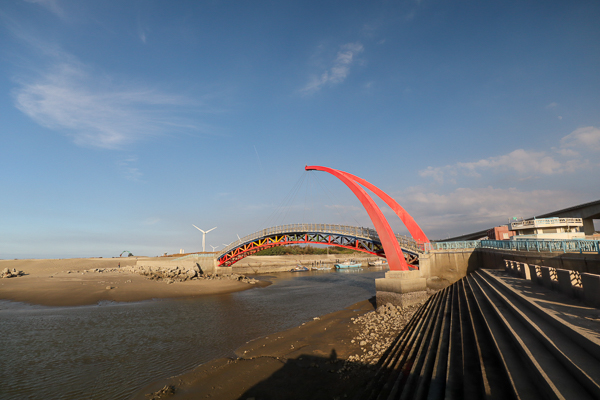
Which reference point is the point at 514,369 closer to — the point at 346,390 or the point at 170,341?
the point at 346,390

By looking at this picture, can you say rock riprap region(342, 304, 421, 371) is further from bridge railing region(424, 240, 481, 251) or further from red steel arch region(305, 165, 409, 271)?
bridge railing region(424, 240, 481, 251)

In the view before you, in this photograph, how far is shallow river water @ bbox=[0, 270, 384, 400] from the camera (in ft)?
34.7

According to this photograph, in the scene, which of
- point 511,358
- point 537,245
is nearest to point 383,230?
point 537,245

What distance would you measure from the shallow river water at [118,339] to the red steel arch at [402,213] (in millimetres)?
10623

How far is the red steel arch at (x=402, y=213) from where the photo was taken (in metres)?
29.8

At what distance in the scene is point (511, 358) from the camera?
19.5 ft

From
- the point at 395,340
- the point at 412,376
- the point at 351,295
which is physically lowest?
the point at 351,295

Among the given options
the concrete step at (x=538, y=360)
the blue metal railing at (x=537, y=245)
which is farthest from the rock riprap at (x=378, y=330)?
the blue metal railing at (x=537, y=245)

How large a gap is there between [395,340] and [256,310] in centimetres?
1489

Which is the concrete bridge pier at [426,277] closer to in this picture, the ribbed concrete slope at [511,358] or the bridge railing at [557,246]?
Result: the bridge railing at [557,246]

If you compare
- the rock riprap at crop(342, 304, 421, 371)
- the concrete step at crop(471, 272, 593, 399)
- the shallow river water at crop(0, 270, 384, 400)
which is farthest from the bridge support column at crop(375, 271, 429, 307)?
the concrete step at crop(471, 272, 593, 399)

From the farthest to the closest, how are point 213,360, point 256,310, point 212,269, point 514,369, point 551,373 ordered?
point 212,269 → point 256,310 → point 213,360 → point 514,369 → point 551,373

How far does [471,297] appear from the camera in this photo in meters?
14.2

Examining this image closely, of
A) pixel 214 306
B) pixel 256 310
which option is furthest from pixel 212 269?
pixel 256 310
